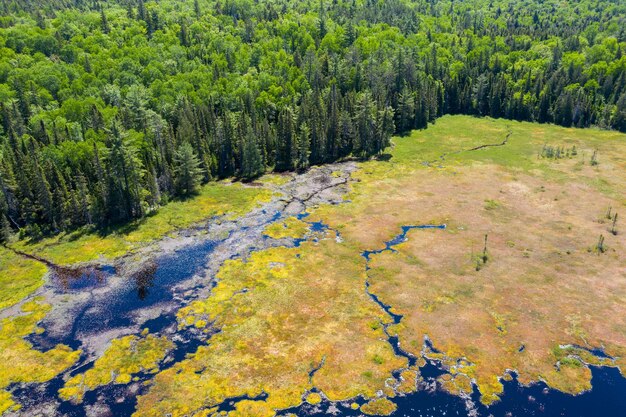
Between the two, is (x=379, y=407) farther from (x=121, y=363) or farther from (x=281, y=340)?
(x=121, y=363)

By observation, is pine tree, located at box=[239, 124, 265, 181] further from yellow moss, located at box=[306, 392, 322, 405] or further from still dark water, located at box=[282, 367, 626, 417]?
still dark water, located at box=[282, 367, 626, 417]

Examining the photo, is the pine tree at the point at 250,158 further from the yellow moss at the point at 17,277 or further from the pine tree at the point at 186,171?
the yellow moss at the point at 17,277

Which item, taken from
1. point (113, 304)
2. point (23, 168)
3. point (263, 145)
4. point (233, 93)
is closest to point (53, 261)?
point (113, 304)

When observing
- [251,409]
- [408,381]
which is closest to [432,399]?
[408,381]

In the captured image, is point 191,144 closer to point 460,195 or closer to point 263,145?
point 263,145

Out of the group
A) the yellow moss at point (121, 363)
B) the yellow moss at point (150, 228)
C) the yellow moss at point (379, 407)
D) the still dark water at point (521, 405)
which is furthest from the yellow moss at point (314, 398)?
the yellow moss at point (150, 228)

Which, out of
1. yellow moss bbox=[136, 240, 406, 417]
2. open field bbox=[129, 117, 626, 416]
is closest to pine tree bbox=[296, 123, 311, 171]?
open field bbox=[129, 117, 626, 416]
